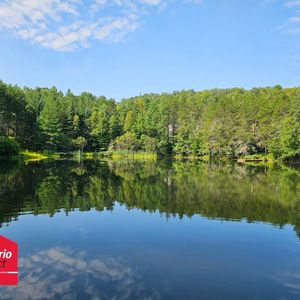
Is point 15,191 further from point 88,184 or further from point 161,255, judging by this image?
point 161,255

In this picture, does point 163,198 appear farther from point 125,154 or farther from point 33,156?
point 125,154

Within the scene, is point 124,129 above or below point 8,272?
above

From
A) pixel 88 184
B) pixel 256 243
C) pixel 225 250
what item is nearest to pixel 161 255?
pixel 225 250

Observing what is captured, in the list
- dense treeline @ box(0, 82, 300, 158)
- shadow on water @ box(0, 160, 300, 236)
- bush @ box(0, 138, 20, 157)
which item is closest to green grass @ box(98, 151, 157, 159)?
dense treeline @ box(0, 82, 300, 158)

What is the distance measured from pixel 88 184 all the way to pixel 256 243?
18873mm

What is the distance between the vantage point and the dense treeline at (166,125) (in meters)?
72.7

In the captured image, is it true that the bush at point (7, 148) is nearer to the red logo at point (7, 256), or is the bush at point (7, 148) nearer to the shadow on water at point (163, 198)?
the shadow on water at point (163, 198)

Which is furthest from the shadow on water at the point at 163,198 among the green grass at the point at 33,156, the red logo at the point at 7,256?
the green grass at the point at 33,156

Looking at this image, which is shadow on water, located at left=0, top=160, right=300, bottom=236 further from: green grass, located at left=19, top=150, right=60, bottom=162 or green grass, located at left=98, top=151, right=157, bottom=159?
green grass, located at left=98, top=151, right=157, bottom=159

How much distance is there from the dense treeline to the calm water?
4799cm

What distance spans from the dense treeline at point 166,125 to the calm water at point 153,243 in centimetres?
4799

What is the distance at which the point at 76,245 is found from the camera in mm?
12992

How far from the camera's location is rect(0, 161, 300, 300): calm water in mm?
9273

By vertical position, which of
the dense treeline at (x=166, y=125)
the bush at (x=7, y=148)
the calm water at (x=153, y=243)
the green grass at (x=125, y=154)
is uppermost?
the dense treeline at (x=166, y=125)
